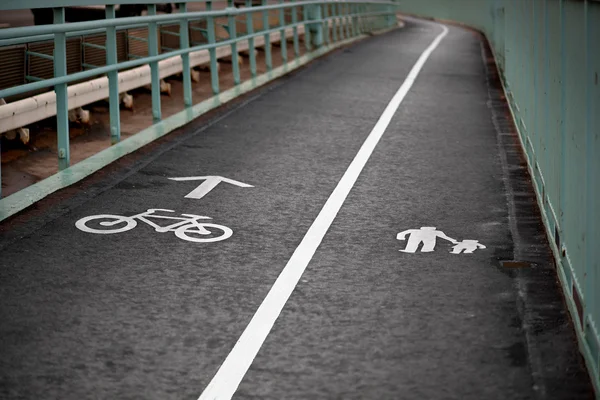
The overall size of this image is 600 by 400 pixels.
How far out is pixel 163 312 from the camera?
20.4ft

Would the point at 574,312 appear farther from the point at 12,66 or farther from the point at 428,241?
the point at 12,66

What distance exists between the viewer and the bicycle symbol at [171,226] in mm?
8086

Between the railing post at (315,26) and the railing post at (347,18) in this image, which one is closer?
the railing post at (315,26)

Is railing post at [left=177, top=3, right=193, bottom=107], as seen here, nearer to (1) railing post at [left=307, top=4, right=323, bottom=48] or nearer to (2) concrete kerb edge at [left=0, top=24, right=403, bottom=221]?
(2) concrete kerb edge at [left=0, top=24, right=403, bottom=221]

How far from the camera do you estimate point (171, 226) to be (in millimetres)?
8344

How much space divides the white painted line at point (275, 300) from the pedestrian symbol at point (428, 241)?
0.58 metres

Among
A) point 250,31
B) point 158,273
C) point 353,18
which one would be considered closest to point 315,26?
point 353,18

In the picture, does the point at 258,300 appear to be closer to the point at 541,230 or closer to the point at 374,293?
the point at 374,293

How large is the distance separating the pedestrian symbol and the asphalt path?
6 centimetres

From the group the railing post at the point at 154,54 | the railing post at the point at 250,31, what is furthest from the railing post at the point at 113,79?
the railing post at the point at 250,31

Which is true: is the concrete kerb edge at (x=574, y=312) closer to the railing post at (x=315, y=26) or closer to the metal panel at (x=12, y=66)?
the metal panel at (x=12, y=66)

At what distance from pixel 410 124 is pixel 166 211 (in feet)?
20.1

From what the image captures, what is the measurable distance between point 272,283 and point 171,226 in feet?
5.49

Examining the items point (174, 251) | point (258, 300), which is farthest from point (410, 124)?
point (258, 300)
